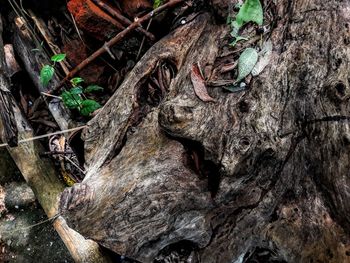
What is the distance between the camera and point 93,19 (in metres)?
2.85

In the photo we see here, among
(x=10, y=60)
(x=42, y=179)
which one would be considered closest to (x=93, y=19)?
(x=10, y=60)

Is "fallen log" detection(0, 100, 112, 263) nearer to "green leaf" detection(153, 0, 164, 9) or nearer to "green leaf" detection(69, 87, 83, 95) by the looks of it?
"green leaf" detection(69, 87, 83, 95)

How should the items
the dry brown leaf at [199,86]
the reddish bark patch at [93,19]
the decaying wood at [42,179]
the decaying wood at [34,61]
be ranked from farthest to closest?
the decaying wood at [34,61], the reddish bark patch at [93,19], the decaying wood at [42,179], the dry brown leaf at [199,86]

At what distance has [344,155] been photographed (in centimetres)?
200

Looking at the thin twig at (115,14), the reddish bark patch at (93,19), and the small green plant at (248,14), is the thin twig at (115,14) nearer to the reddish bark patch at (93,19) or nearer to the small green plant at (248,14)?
the reddish bark patch at (93,19)

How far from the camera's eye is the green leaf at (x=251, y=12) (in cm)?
227

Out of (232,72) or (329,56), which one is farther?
(232,72)

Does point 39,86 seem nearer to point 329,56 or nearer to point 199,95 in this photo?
point 199,95

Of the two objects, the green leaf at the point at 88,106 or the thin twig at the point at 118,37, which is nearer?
the thin twig at the point at 118,37

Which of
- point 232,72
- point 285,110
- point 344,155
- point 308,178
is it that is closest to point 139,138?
point 232,72

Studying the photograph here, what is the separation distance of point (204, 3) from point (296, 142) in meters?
1.19

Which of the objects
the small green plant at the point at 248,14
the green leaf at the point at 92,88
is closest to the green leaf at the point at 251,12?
the small green plant at the point at 248,14

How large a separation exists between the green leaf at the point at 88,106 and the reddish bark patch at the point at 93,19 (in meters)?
A: 0.53

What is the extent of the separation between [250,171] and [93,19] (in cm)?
169
